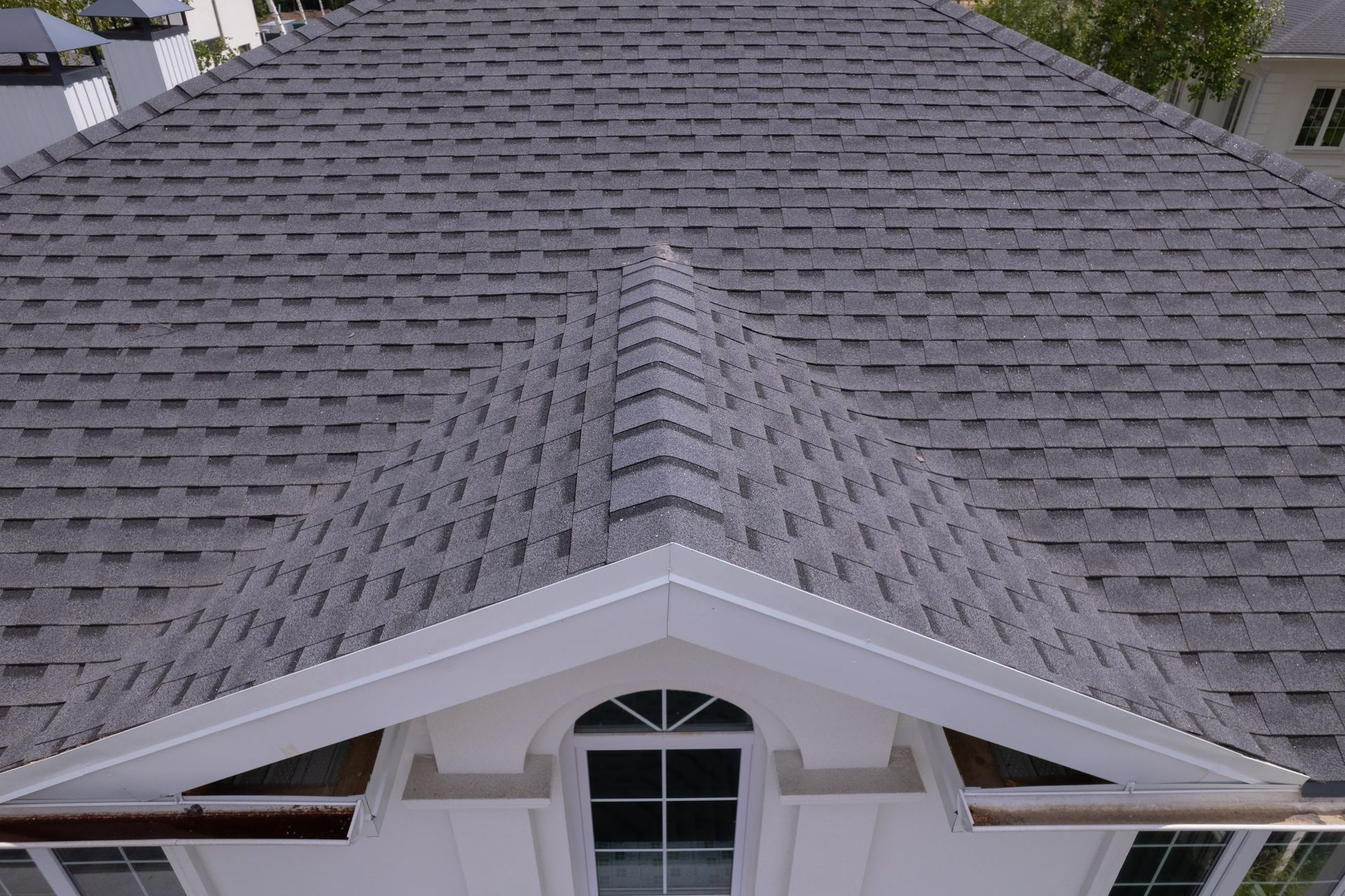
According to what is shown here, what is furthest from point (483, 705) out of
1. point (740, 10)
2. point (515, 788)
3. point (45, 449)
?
point (740, 10)

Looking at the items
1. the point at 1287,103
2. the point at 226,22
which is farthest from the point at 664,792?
the point at 226,22

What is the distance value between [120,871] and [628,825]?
8.85 ft

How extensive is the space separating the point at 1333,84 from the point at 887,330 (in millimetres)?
21949

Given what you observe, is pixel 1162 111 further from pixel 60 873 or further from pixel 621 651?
pixel 60 873

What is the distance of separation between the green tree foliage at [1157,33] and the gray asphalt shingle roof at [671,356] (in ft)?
46.2

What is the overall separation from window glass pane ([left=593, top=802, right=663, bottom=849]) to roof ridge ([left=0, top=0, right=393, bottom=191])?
6.22m

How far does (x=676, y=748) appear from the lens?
161 inches

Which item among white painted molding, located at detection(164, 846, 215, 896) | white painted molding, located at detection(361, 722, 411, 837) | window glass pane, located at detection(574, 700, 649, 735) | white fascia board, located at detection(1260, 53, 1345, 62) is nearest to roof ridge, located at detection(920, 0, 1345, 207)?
window glass pane, located at detection(574, 700, 649, 735)

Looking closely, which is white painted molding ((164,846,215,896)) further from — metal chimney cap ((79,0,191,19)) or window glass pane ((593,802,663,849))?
metal chimney cap ((79,0,191,19))

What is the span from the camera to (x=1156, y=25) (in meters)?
18.9

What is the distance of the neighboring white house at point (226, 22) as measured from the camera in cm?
2459

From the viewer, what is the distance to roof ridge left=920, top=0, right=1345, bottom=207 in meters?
6.25

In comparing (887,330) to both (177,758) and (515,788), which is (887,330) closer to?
(515,788)

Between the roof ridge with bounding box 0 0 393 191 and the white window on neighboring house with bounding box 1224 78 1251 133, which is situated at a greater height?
the roof ridge with bounding box 0 0 393 191
